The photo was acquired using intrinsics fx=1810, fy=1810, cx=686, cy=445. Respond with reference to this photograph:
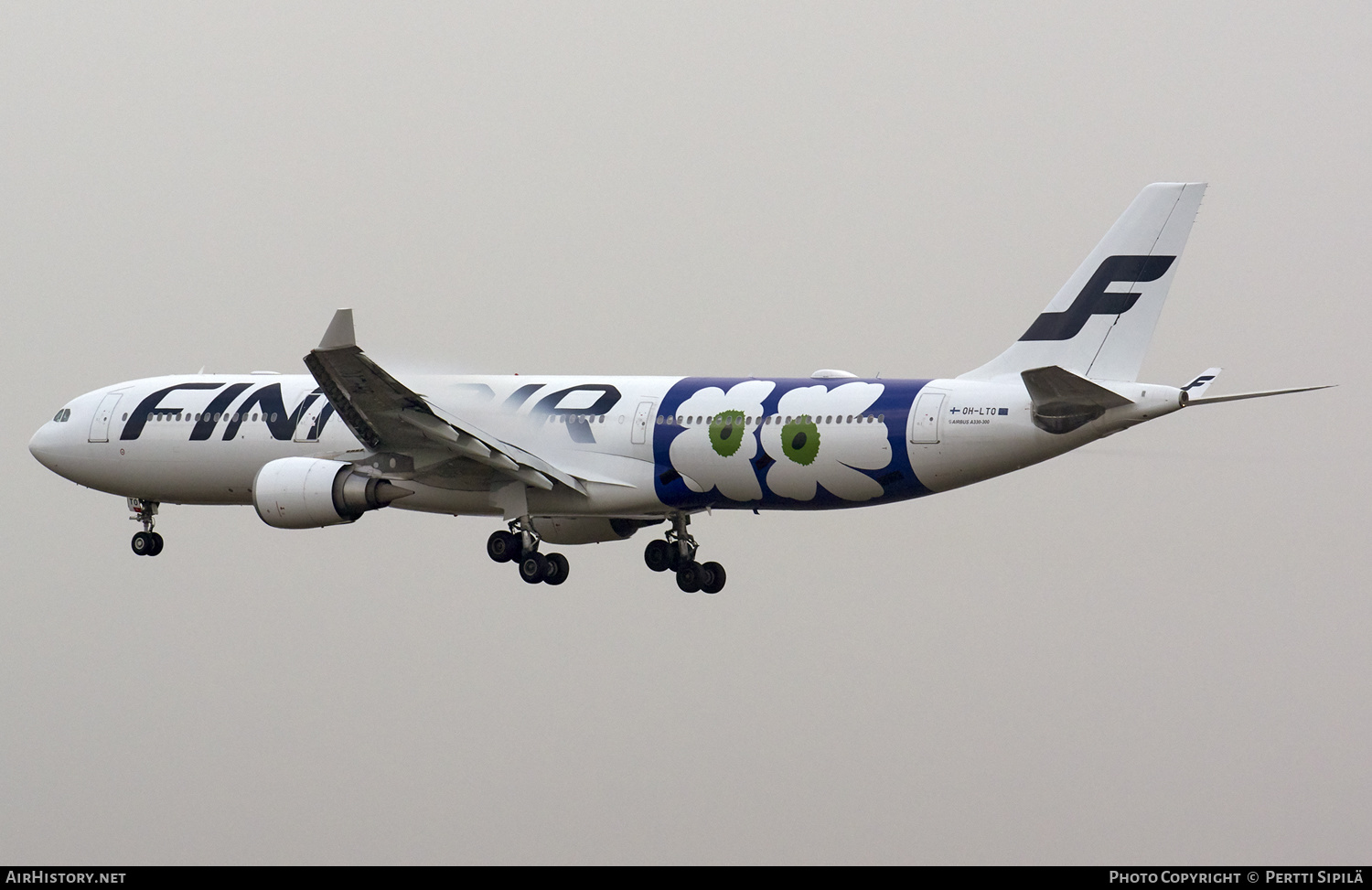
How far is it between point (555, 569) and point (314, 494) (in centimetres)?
507

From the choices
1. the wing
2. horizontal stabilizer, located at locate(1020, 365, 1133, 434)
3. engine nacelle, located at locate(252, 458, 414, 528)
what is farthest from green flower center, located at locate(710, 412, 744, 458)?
engine nacelle, located at locate(252, 458, 414, 528)

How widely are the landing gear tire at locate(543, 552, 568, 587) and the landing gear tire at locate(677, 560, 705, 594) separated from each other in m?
2.51

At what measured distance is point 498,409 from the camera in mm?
36500

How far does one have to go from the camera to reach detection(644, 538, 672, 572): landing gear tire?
3769 centimetres

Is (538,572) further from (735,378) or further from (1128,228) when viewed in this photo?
(1128,228)

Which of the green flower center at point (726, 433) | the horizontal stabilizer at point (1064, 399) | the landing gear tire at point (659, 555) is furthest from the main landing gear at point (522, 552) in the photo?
the horizontal stabilizer at point (1064, 399)

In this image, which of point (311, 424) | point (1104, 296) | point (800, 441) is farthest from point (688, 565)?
point (1104, 296)

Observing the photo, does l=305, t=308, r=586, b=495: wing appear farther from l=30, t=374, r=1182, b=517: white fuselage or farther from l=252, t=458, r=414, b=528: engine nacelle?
l=252, t=458, r=414, b=528: engine nacelle

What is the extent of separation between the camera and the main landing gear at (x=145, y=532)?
40562 mm

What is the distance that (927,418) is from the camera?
32.2 metres

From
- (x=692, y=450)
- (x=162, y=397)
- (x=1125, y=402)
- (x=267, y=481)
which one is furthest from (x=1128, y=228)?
(x=162, y=397)

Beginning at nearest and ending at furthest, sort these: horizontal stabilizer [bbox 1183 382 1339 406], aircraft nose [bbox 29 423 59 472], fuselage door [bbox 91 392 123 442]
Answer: horizontal stabilizer [bbox 1183 382 1339 406]
fuselage door [bbox 91 392 123 442]
aircraft nose [bbox 29 423 59 472]

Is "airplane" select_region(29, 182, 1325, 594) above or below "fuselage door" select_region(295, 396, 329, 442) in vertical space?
below

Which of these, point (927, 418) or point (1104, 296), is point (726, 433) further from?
point (1104, 296)
